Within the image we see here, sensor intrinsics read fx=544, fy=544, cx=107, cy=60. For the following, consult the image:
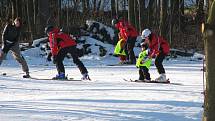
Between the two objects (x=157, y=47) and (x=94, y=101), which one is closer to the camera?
(x=94, y=101)

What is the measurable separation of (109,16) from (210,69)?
1225 inches

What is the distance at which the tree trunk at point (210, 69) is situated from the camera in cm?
538

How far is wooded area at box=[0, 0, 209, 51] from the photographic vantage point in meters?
28.3

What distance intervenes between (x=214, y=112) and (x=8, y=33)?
10.4 metres

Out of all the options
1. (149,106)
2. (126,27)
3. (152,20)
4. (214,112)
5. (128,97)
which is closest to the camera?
(214,112)

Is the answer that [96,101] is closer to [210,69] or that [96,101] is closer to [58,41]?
[210,69]

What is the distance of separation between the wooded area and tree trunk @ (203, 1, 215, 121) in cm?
1956

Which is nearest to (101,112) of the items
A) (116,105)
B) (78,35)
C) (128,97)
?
(116,105)

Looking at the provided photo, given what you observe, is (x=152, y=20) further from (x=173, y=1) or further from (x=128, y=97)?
(x=128, y=97)

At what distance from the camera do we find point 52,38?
47.2 ft

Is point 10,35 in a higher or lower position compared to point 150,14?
higher

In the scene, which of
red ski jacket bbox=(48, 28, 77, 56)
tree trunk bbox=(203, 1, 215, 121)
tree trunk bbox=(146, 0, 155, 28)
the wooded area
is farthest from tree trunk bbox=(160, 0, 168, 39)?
tree trunk bbox=(203, 1, 215, 121)

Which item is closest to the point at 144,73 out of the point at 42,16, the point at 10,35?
the point at 10,35

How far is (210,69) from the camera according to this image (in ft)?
17.9
